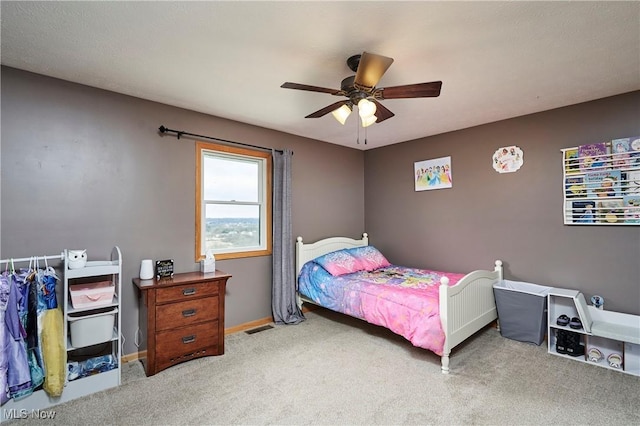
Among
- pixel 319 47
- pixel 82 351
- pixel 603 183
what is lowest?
pixel 82 351

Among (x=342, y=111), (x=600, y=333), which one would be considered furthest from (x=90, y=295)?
(x=600, y=333)

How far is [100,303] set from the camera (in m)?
2.37

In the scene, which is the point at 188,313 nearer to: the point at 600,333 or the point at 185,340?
the point at 185,340

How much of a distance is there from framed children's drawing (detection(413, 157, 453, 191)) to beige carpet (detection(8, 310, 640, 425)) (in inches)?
80.4

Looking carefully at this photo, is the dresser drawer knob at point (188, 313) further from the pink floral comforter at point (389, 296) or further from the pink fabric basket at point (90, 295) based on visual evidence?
the pink floral comforter at point (389, 296)

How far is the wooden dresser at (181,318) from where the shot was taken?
8.38ft

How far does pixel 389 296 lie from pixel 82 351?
2.75 m

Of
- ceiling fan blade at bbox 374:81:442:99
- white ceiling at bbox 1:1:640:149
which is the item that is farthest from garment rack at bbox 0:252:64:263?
ceiling fan blade at bbox 374:81:442:99

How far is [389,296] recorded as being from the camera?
2.94 metres

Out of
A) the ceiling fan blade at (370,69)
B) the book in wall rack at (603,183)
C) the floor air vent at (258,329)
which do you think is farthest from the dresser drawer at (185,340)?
the book in wall rack at (603,183)

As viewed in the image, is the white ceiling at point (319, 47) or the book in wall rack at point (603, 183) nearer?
the white ceiling at point (319, 47)

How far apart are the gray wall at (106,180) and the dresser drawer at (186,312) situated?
48cm

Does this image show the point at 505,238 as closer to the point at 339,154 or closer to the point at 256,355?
the point at 339,154

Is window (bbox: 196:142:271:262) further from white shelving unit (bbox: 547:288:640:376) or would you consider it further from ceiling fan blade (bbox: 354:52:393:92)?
white shelving unit (bbox: 547:288:640:376)
